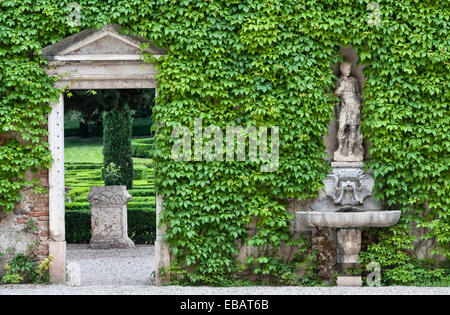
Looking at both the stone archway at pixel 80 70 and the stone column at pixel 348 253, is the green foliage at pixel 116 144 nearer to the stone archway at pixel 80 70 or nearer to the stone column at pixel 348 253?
the stone archway at pixel 80 70

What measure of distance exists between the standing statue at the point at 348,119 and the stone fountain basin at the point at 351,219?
37.6 inches

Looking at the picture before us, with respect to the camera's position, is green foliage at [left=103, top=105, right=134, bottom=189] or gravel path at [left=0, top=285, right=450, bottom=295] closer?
gravel path at [left=0, top=285, right=450, bottom=295]

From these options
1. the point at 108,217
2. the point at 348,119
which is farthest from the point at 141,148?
the point at 348,119

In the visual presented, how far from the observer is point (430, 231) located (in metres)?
8.98

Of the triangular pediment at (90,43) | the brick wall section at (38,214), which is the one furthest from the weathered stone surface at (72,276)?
the triangular pediment at (90,43)

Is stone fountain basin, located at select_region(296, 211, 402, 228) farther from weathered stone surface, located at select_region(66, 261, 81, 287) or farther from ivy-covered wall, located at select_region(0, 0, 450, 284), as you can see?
weathered stone surface, located at select_region(66, 261, 81, 287)

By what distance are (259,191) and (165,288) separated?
1.72 m

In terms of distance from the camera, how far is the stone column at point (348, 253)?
8.61 metres

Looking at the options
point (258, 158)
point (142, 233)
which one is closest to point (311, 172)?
point (258, 158)

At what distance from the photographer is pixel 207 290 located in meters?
8.37

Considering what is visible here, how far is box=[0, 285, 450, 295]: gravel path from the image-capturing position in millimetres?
8086

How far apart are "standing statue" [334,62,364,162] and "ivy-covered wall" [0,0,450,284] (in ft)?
0.75

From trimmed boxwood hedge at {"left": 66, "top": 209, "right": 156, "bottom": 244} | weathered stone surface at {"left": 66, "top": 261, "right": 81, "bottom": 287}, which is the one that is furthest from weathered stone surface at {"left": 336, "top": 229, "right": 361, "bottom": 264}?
trimmed boxwood hedge at {"left": 66, "top": 209, "right": 156, "bottom": 244}

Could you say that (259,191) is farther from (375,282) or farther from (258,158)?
(375,282)
